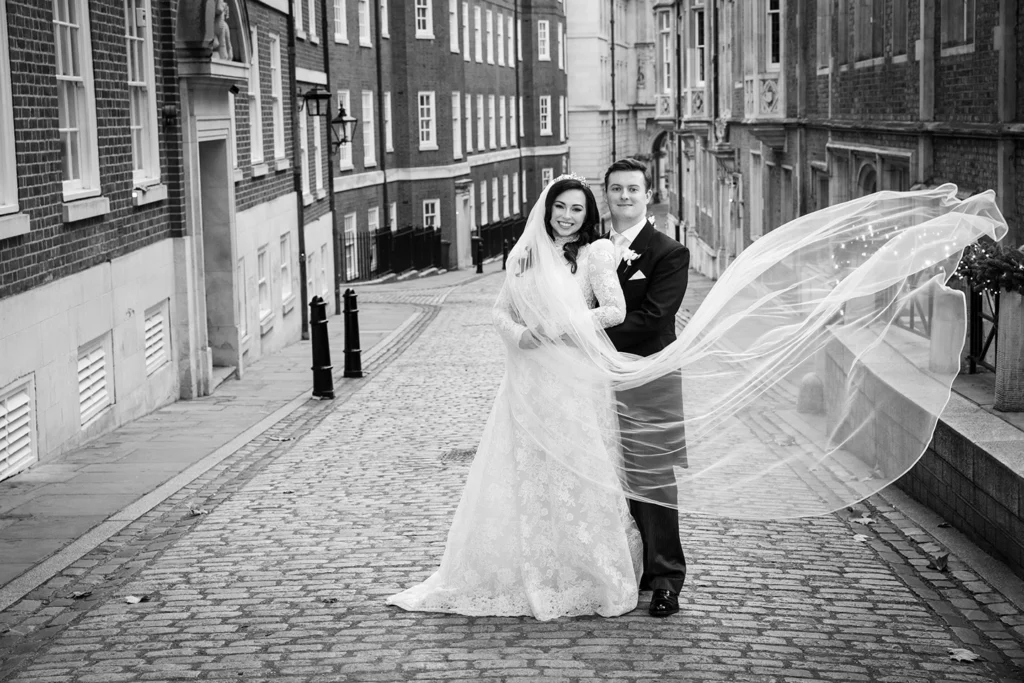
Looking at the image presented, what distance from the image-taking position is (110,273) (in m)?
12.5

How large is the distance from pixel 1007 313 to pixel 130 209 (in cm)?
882

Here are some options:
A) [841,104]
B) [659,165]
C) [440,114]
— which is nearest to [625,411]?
[841,104]

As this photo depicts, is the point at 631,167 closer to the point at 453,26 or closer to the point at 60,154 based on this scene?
the point at 60,154

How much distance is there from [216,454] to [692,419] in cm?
613

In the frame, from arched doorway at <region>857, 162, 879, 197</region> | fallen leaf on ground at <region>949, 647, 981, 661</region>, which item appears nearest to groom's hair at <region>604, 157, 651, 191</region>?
fallen leaf on ground at <region>949, 647, 981, 661</region>

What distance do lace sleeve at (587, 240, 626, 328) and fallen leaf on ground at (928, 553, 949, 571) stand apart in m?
2.41

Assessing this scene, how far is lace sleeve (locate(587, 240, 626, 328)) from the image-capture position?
612 cm

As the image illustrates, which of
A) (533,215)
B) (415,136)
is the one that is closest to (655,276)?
(533,215)

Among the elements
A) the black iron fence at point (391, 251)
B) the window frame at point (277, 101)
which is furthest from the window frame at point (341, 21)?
the window frame at point (277, 101)

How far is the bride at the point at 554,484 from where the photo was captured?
6.15 metres

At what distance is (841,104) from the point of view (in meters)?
20.5

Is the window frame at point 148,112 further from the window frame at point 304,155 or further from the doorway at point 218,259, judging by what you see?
the window frame at point 304,155

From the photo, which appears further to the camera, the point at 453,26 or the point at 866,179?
the point at 453,26

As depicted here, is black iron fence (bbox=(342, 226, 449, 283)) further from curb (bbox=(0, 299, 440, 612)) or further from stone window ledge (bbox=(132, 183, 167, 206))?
curb (bbox=(0, 299, 440, 612))
